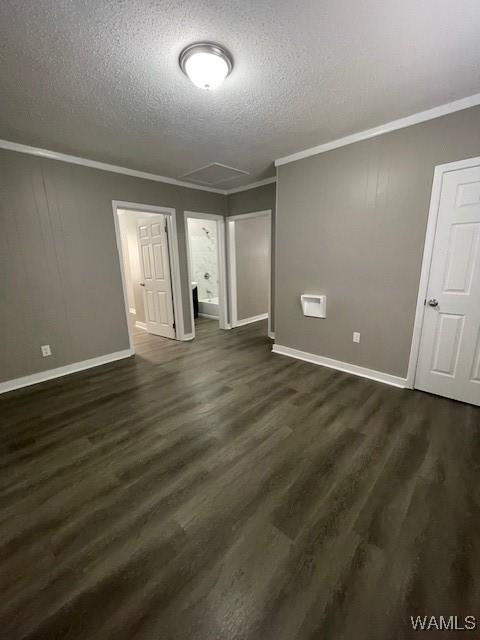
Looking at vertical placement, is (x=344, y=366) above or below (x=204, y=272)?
below

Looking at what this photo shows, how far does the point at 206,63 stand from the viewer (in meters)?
1.62

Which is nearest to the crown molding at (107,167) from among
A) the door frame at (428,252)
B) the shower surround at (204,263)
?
the shower surround at (204,263)

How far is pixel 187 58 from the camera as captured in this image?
162 cm

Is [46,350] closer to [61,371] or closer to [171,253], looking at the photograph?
[61,371]

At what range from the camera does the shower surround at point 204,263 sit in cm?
644

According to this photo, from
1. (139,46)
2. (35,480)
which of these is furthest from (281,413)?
(139,46)

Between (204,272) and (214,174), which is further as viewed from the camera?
(204,272)

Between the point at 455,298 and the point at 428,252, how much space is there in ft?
1.57

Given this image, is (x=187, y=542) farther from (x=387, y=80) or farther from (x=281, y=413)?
(x=387, y=80)

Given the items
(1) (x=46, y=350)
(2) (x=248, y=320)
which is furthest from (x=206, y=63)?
(2) (x=248, y=320)

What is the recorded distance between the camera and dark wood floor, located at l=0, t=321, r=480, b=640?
41.0 inches

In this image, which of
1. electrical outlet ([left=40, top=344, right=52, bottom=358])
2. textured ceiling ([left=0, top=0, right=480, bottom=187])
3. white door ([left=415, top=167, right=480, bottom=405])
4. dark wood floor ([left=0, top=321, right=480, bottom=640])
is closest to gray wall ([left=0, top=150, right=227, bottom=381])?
electrical outlet ([left=40, top=344, right=52, bottom=358])

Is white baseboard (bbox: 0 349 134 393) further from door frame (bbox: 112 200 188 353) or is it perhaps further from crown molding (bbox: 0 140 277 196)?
crown molding (bbox: 0 140 277 196)

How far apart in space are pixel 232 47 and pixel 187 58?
0.28m
